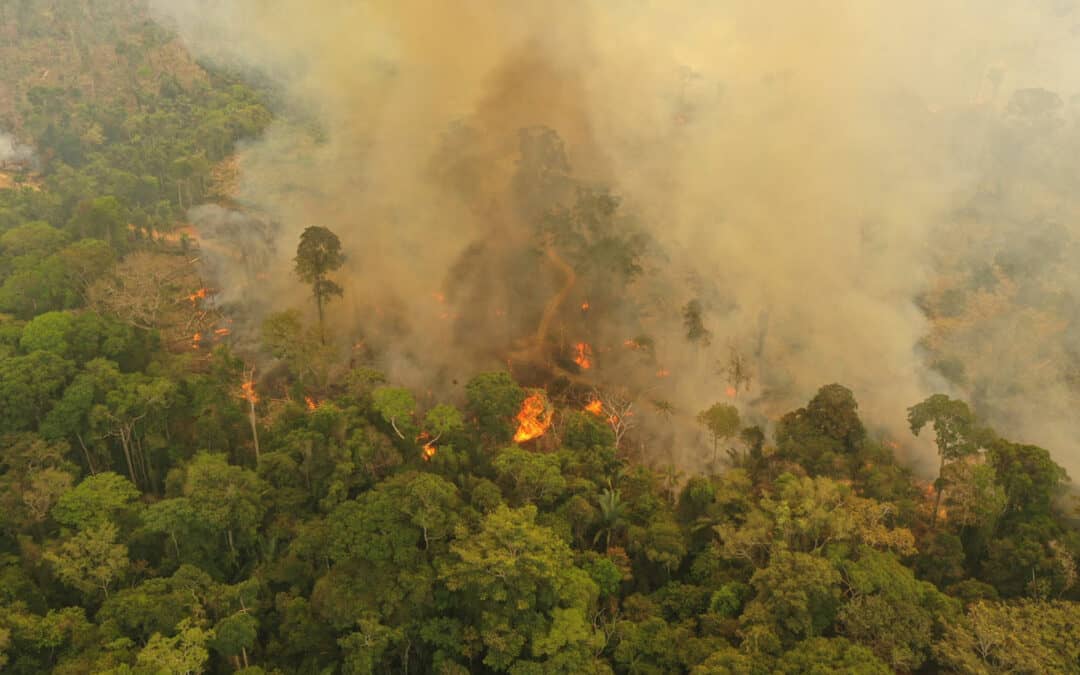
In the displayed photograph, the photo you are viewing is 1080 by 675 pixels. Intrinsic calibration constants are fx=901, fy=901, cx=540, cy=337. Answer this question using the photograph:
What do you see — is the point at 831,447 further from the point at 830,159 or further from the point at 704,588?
the point at 830,159

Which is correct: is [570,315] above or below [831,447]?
above

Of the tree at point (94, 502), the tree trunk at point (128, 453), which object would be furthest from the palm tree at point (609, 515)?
the tree trunk at point (128, 453)

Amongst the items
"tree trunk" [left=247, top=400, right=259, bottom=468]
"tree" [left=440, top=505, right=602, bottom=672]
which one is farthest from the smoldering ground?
"tree" [left=440, top=505, right=602, bottom=672]

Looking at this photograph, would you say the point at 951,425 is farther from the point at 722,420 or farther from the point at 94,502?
the point at 94,502

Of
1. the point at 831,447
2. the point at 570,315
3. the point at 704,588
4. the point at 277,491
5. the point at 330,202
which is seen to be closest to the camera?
the point at 704,588

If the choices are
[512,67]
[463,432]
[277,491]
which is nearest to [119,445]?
[277,491]

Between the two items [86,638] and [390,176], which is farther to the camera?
[390,176]

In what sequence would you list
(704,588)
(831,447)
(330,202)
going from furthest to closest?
1. (330,202)
2. (831,447)
3. (704,588)

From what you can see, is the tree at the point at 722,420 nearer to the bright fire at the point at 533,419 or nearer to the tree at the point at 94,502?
the bright fire at the point at 533,419
